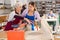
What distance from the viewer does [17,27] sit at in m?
1.58

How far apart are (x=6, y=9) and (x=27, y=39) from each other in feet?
14.8

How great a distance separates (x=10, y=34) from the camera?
1188 mm

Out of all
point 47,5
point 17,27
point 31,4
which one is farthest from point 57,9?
point 17,27

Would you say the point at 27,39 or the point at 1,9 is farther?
the point at 1,9

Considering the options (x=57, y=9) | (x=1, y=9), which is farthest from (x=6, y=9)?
(x=57, y=9)

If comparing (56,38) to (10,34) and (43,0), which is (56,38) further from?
(43,0)

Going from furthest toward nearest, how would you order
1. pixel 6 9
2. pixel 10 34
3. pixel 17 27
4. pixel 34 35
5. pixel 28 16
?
1. pixel 6 9
2. pixel 28 16
3. pixel 17 27
4. pixel 34 35
5. pixel 10 34

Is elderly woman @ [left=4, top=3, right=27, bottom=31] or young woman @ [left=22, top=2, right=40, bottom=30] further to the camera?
young woman @ [left=22, top=2, right=40, bottom=30]

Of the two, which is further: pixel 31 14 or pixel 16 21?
pixel 31 14

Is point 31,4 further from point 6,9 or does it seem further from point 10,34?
point 6,9

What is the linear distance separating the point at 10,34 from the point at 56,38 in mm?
441

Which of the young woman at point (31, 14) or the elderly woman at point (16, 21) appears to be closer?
the elderly woman at point (16, 21)

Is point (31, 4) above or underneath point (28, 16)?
above

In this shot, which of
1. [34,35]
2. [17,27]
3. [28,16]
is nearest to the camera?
[34,35]
